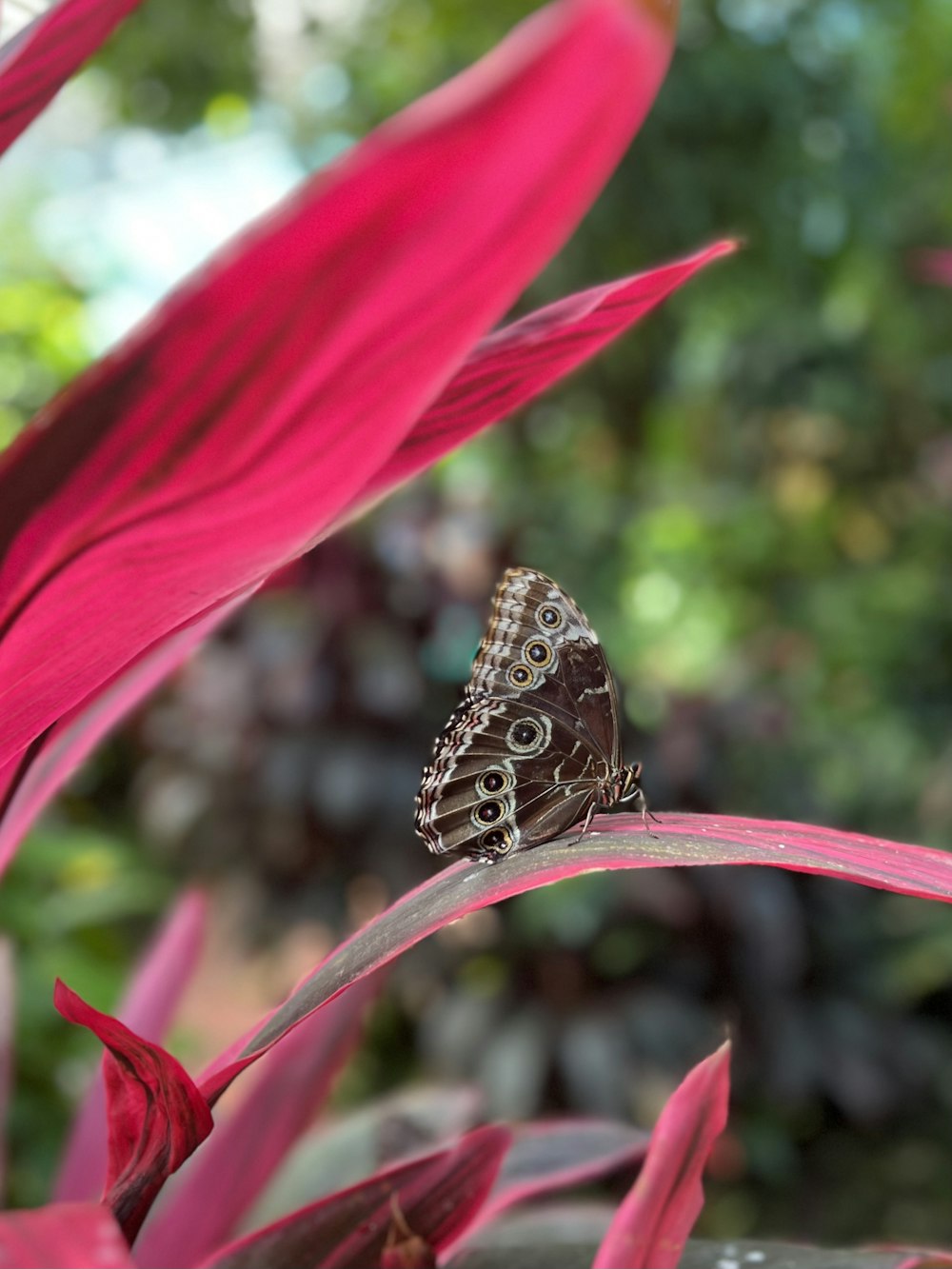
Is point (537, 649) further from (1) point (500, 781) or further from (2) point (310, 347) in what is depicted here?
(2) point (310, 347)

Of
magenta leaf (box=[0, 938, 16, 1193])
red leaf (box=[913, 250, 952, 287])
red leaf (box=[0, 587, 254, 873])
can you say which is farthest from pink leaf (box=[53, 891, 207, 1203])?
red leaf (box=[913, 250, 952, 287])

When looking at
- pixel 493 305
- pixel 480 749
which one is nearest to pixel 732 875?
pixel 480 749

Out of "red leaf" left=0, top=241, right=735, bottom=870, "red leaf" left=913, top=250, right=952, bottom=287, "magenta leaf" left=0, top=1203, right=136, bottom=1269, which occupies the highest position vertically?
"red leaf" left=0, top=241, right=735, bottom=870

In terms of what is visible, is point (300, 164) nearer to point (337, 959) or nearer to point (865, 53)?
point (865, 53)

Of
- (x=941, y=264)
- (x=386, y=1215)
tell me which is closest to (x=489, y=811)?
(x=386, y=1215)

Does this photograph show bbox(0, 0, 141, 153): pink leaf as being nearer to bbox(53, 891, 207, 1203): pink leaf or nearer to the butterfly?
the butterfly

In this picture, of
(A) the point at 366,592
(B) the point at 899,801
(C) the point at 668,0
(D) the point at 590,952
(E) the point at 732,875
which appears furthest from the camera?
(B) the point at 899,801
